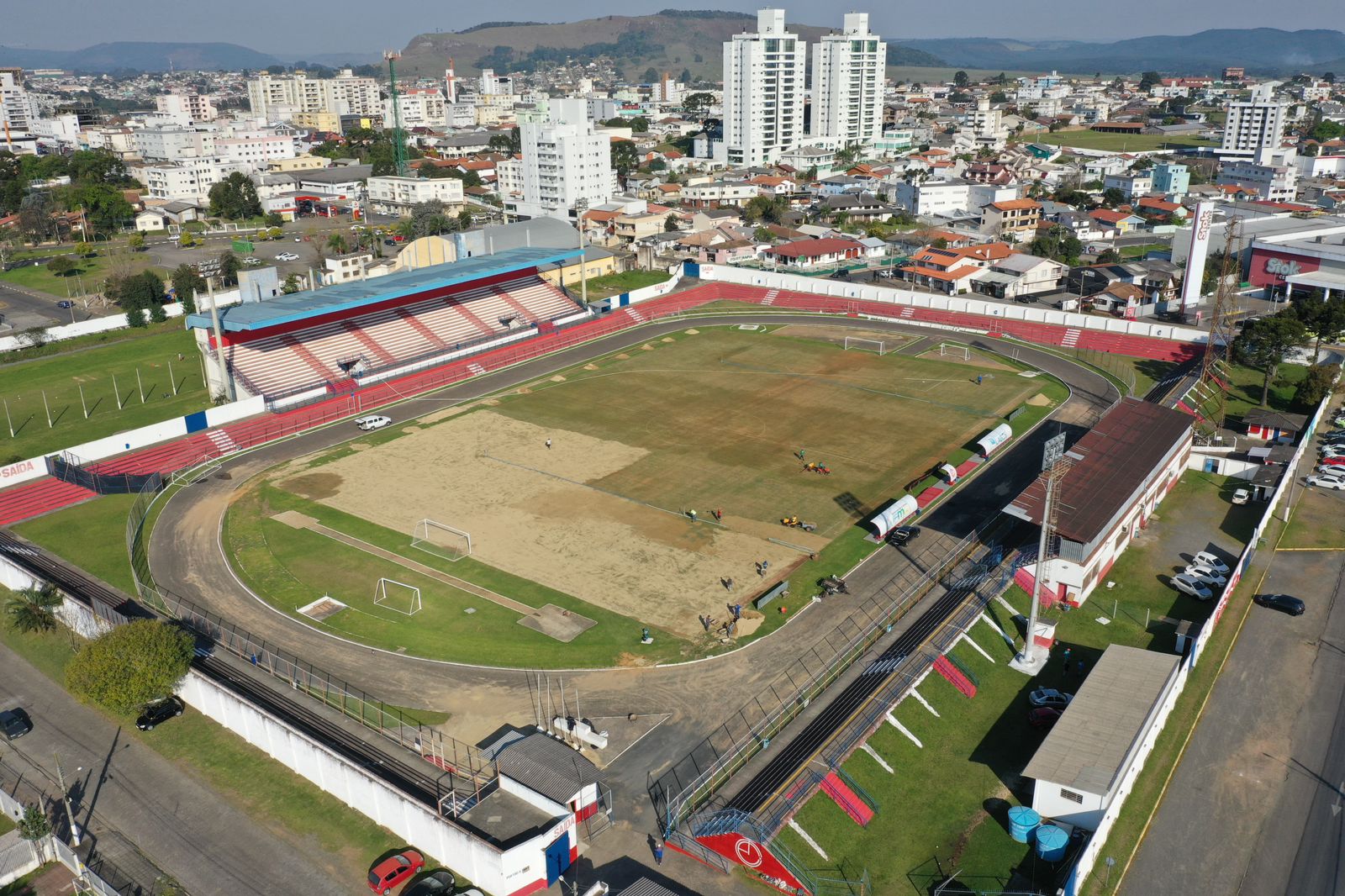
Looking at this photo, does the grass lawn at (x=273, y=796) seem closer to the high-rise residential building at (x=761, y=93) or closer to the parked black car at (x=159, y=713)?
the parked black car at (x=159, y=713)

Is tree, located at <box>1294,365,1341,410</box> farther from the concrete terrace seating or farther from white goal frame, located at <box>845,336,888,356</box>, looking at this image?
the concrete terrace seating

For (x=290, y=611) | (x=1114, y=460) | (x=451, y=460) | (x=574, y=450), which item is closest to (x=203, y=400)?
(x=451, y=460)

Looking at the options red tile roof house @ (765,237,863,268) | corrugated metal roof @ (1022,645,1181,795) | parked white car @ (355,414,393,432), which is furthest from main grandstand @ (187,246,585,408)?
corrugated metal roof @ (1022,645,1181,795)

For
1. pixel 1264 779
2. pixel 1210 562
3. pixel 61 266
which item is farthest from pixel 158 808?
pixel 61 266

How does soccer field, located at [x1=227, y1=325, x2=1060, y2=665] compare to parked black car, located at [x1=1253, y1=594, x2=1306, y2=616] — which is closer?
parked black car, located at [x1=1253, y1=594, x2=1306, y2=616]

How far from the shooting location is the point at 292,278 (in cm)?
8812

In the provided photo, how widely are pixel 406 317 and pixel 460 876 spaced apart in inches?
2180

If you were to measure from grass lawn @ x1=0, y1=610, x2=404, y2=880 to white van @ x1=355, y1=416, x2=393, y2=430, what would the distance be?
94.2 feet

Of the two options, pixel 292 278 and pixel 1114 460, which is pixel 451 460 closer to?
pixel 1114 460

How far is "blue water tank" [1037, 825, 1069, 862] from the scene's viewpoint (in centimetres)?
2633

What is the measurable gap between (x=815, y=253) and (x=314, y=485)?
63.5m

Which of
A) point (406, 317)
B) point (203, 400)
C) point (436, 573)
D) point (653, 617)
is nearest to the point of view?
point (653, 617)

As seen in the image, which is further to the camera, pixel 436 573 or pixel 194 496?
pixel 194 496

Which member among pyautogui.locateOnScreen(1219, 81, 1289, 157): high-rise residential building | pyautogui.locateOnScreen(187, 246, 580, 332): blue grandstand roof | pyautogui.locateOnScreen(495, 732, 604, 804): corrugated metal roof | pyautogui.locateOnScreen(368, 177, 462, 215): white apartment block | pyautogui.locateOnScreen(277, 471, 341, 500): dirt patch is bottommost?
pyautogui.locateOnScreen(277, 471, 341, 500): dirt patch
